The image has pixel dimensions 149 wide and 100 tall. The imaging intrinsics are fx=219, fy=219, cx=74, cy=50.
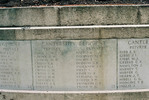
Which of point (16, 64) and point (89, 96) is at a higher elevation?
point (16, 64)

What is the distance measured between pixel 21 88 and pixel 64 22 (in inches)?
79.3

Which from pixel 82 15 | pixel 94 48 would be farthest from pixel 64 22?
pixel 94 48

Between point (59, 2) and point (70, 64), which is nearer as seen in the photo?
point (70, 64)

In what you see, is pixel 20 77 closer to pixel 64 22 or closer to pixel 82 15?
pixel 64 22

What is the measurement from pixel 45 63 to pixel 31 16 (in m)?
1.26

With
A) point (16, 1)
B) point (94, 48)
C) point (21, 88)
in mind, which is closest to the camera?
point (94, 48)

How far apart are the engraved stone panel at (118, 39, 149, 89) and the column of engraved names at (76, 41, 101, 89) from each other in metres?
0.56

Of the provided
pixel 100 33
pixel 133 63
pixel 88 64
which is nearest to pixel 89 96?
pixel 88 64

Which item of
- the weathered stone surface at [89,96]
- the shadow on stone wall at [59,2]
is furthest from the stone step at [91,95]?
the shadow on stone wall at [59,2]

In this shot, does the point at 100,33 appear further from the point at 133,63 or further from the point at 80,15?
the point at 133,63

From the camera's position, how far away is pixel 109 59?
5.29 m

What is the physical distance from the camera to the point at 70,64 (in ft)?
17.6

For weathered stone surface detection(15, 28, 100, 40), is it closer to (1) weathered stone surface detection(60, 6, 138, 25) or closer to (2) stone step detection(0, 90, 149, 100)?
(1) weathered stone surface detection(60, 6, 138, 25)

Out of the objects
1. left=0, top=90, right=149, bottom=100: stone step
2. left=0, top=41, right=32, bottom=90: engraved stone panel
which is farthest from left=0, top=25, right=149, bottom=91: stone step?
left=0, top=90, right=149, bottom=100: stone step
